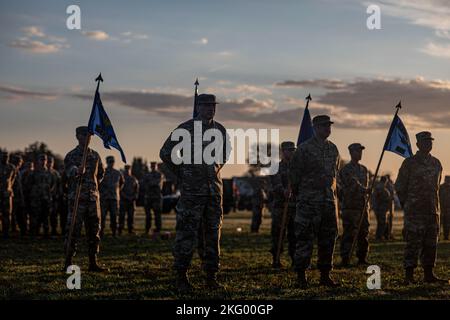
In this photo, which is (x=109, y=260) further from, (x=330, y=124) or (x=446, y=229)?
(x=446, y=229)

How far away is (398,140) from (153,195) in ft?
39.8

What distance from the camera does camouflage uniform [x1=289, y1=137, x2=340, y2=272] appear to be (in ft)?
35.3

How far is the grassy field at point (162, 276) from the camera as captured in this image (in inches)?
396

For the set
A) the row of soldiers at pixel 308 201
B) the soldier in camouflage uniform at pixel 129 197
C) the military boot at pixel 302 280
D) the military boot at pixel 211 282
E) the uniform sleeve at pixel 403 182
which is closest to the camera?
the row of soldiers at pixel 308 201

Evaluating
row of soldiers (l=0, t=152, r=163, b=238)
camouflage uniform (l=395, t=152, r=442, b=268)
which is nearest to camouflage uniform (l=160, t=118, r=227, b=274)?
camouflage uniform (l=395, t=152, r=442, b=268)

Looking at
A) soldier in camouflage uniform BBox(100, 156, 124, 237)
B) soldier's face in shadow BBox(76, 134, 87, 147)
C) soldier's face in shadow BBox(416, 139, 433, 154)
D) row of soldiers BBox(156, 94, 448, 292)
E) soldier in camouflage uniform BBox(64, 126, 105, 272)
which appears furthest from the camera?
soldier in camouflage uniform BBox(100, 156, 124, 237)

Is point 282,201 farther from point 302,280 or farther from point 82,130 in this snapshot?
Result: point 82,130

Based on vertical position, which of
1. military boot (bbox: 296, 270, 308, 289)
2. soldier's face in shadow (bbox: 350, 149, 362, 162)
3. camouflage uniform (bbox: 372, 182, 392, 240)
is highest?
soldier's face in shadow (bbox: 350, 149, 362, 162)

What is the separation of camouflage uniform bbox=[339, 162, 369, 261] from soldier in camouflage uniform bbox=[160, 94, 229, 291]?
17.1 ft

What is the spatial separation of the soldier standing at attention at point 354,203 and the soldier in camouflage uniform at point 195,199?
519cm

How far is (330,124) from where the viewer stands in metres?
10.8

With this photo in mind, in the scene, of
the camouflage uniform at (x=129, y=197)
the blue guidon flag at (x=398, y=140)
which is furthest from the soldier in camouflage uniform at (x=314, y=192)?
the camouflage uniform at (x=129, y=197)

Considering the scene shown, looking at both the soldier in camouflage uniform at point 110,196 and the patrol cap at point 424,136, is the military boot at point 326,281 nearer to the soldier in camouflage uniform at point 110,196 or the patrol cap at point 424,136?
the patrol cap at point 424,136

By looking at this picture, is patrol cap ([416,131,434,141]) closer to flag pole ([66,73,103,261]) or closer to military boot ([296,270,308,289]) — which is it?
military boot ([296,270,308,289])
